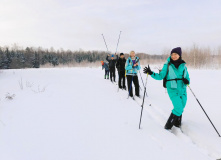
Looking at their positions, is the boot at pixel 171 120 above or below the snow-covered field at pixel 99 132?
above

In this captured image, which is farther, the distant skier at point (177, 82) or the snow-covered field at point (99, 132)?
the distant skier at point (177, 82)

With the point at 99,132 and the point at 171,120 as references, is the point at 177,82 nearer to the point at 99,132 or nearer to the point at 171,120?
the point at 171,120

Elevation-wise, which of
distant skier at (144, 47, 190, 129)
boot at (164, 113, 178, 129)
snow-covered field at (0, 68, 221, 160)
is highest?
distant skier at (144, 47, 190, 129)

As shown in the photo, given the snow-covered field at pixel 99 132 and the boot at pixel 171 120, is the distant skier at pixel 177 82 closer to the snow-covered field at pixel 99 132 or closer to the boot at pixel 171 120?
the boot at pixel 171 120

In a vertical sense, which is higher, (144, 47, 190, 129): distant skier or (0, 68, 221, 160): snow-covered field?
(144, 47, 190, 129): distant skier

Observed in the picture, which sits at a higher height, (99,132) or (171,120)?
(171,120)

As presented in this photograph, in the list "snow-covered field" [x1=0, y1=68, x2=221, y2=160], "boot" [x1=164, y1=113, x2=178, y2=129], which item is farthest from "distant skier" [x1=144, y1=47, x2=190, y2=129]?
"snow-covered field" [x1=0, y1=68, x2=221, y2=160]

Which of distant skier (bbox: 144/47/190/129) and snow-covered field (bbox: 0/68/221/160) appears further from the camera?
distant skier (bbox: 144/47/190/129)

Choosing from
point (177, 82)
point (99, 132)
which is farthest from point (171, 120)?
point (99, 132)

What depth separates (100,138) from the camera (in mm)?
3271

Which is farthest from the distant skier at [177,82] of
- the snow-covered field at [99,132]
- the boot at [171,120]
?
the snow-covered field at [99,132]

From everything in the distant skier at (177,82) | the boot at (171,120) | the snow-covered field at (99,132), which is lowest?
the snow-covered field at (99,132)

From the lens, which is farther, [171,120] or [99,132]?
[171,120]

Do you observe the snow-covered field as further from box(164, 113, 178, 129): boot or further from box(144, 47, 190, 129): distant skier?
box(144, 47, 190, 129): distant skier
